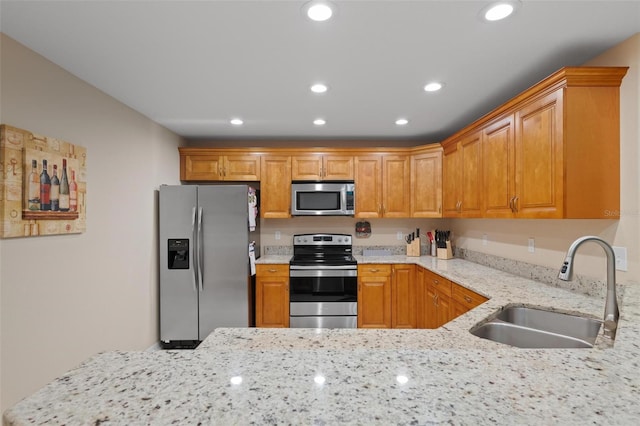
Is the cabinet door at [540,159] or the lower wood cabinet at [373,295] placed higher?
the cabinet door at [540,159]

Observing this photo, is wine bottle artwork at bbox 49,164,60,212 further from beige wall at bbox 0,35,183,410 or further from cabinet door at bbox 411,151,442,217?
cabinet door at bbox 411,151,442,217

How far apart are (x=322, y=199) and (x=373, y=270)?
1047mm

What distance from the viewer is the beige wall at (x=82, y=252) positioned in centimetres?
179

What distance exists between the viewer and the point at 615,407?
584 mm

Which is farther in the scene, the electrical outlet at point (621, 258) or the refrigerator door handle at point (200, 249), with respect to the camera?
the refrigerator door handle at point (200, 249)

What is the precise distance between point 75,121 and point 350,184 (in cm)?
269

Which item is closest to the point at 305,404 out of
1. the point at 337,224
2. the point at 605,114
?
the point at 605,114

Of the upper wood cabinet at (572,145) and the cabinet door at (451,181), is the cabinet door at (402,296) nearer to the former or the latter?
the cabinet door at (451,181)

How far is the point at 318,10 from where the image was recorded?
150cm

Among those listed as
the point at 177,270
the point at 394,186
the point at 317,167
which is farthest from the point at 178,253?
the point at 394,186

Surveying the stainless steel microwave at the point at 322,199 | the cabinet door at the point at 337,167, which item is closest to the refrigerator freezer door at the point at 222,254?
the stainless steel microwave at the point at 322,199

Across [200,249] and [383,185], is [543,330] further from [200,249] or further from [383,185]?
[200,249]

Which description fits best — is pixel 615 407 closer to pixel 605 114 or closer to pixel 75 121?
pixel 605 114

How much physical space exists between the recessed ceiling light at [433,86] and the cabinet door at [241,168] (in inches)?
85.6
